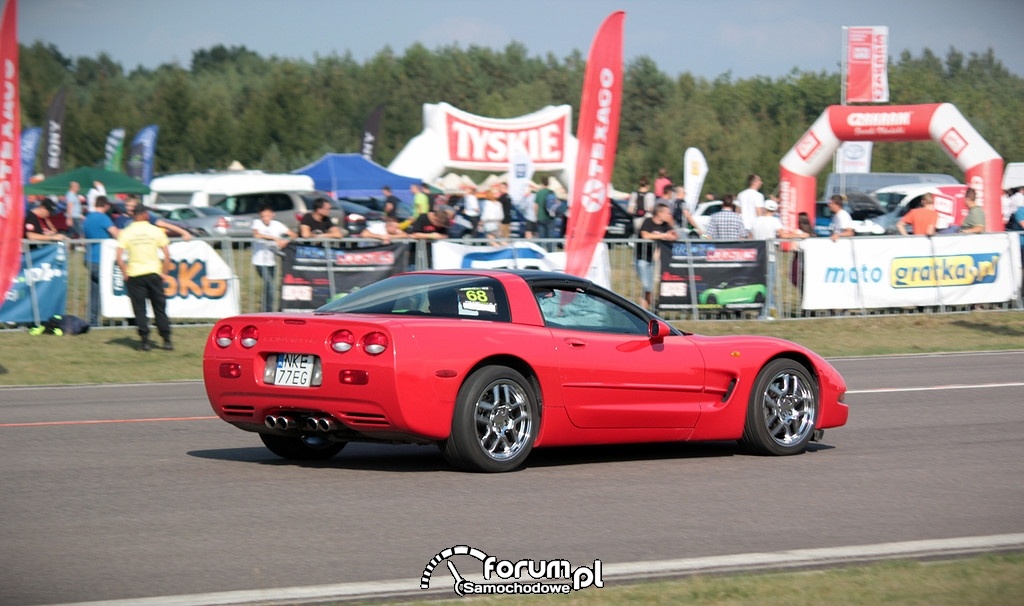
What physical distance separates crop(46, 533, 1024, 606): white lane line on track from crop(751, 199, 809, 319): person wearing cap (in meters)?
15.0

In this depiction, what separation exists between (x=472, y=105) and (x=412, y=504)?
301ft

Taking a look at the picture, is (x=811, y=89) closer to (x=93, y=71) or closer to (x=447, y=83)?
(x=447, y=83)

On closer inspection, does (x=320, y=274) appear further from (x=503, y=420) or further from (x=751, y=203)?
(x=503, y=420)

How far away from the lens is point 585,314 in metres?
8.86

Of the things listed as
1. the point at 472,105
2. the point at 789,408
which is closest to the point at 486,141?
the point at 789,408

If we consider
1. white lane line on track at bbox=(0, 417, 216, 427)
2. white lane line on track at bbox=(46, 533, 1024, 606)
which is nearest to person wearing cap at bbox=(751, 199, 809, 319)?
white lane line on track at bbox=(0, 417, 216, 427)

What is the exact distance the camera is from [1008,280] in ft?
75.6

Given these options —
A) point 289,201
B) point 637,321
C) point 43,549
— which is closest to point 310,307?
point 637,321

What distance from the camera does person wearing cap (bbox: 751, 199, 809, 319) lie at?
69.9 ft

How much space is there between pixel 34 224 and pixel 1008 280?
51.9ft

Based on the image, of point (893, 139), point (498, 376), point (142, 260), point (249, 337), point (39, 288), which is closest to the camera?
point (498, 376)

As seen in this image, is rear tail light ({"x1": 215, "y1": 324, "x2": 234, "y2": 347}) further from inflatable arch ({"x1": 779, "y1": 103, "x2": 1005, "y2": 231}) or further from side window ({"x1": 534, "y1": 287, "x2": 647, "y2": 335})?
inflatable arch ({"x1": 779, "y1": 103, "x2": 1005, "y2": 231})

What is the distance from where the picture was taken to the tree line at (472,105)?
238 ft

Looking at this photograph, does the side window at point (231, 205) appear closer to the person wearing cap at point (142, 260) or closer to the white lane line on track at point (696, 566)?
the person wearing cap at point (142, 260)
